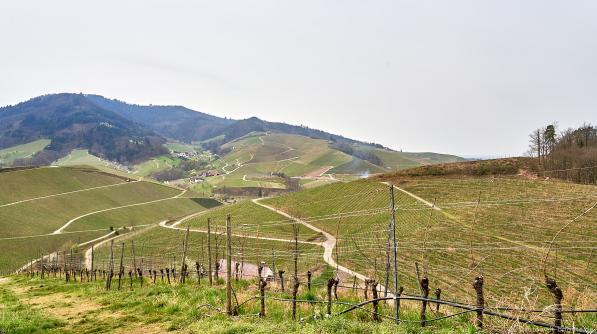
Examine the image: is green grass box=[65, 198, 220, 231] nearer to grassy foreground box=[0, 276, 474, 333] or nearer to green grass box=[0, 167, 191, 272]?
green grass box=[0, 167, 191, 272]

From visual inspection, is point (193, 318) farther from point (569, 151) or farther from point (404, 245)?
point (569, 151)

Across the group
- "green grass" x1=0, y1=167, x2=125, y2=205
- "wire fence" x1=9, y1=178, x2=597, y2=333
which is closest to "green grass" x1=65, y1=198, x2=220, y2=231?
"green grass" x1=0, y1=167, x2=125, y2=205

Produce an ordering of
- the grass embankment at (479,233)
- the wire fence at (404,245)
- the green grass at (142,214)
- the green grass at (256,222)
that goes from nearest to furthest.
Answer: the wire fence at (404,245), the grass embankment at (479,233), the green grass at (256,222), the green grass at (142,214)

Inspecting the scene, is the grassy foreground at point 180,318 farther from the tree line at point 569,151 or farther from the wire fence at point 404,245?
the tree line at point 569,151

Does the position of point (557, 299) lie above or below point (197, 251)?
above

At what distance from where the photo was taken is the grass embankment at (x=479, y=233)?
3019cm

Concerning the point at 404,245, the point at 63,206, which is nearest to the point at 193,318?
the point at 404,245

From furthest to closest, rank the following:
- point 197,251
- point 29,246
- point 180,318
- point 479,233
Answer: point 29,246 → point 197,251 → point 479,233 → point 180,318

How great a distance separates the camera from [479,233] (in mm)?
44562

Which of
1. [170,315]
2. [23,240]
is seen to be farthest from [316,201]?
[170,315]

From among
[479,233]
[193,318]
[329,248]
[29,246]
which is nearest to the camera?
[193,318]

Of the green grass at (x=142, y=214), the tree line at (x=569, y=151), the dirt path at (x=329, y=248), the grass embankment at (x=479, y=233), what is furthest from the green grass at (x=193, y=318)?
the green grass at (x=142, y=214)

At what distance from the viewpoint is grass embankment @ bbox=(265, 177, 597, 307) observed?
30188mm

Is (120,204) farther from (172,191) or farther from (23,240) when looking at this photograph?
(23,240)
